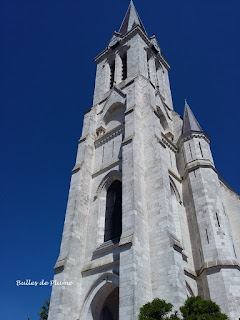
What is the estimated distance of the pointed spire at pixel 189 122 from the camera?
2162cm

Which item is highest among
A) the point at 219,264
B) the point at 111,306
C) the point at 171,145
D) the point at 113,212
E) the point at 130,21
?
the point at 130,21

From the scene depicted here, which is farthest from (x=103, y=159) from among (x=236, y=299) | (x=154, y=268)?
(x=236, y=299)

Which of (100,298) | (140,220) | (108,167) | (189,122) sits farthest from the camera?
(189,122)

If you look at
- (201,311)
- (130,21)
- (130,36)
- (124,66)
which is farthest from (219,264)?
(130,21)

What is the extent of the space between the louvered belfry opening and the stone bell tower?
0.22 ft

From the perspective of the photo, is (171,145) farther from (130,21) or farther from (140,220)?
(130,21)

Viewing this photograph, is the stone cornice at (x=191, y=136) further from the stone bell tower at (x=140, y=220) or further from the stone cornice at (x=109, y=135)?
the stone cornice at (x=109, y=135)

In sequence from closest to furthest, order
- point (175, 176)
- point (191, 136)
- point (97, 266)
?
point (97, 266)
point (175, 176)
point (191, 136)

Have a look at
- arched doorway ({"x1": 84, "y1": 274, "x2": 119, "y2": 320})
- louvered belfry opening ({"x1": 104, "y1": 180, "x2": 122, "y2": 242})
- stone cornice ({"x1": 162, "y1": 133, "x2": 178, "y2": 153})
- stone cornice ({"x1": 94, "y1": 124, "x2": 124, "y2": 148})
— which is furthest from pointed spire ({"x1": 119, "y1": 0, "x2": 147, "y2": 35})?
arched doorway ({"x1": 84, "y1": 274, "x2": 119, "y2": 320})

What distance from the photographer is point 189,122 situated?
22.4 meters

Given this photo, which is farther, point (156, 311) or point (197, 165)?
point (197, 165)

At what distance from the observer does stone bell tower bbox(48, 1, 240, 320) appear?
40.1ft

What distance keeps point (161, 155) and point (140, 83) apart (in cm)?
811

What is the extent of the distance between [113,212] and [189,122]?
33.3 ft
